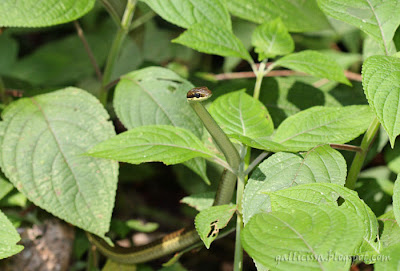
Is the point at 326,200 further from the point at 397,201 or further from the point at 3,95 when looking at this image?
the point at 3,95

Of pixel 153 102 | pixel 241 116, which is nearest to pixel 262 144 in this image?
pixel 241 116

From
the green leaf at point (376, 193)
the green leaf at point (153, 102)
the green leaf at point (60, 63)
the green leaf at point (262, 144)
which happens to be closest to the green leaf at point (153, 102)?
the green leaf at point (153, 102)

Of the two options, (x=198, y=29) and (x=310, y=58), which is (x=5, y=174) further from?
(x=310, y=58)

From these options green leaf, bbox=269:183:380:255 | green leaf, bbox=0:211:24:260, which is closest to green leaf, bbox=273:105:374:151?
green leaf, bbox=269:183:380:255

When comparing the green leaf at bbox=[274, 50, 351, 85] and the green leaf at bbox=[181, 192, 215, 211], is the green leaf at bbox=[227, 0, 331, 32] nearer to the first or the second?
the green leaf at bbox=[274, 50, 351, 85]

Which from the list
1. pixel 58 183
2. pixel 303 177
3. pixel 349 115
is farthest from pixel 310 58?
pixel 58 183
